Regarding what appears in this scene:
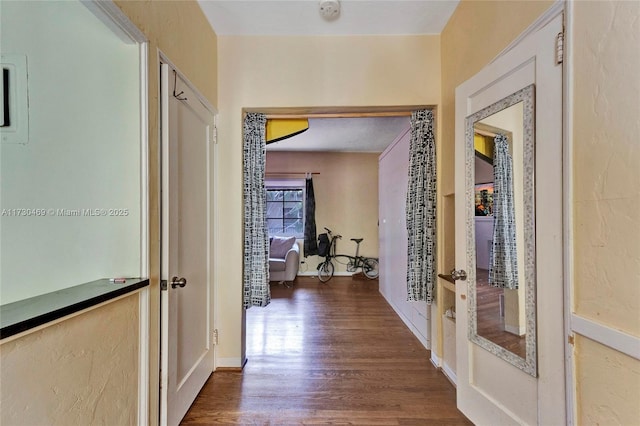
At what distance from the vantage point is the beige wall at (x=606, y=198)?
78 centimetres

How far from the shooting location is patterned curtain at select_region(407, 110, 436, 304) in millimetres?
2121

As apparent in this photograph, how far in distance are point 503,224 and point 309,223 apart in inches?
164

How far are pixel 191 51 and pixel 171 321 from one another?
1.73 m

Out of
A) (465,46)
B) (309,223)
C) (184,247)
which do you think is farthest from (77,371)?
(309,223)

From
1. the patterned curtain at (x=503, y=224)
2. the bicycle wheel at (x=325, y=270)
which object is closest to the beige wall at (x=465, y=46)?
the patterned curtain at (x=503, y=224)

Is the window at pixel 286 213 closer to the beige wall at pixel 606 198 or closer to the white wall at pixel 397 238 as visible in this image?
the white wall at pixel 397 238

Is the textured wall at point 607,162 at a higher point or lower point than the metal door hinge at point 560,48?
lower

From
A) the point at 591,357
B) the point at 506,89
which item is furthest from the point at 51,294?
the point at 506,89

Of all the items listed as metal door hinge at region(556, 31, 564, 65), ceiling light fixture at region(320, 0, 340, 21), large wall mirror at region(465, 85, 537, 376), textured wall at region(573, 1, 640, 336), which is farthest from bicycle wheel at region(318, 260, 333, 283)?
metal door hinge at region(556, 31, 564, 65)

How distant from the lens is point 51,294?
0.92 metres

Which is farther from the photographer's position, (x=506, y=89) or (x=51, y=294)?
(x=506, y=89)

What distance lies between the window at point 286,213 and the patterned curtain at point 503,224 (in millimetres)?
4530

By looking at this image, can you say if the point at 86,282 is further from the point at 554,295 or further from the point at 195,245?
the point at 554,295

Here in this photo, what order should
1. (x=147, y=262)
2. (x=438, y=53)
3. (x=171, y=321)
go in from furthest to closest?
1. (x=438, y=53)
2. (x=171, y=321)
3. (x=147, y=262)
